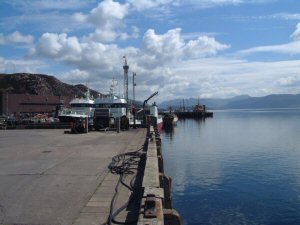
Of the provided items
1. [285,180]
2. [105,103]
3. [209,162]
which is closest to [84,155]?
[285,180]

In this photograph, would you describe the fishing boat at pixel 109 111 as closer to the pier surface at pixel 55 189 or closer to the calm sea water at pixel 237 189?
the calm sea water at pixel 237 189

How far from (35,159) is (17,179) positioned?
4505 mm

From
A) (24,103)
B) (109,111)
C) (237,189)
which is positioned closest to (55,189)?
(237,189)

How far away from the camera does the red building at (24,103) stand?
313ft

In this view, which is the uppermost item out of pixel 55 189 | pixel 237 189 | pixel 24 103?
pixel 24 103

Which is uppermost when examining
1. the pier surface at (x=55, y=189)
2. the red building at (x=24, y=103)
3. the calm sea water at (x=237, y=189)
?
the red building at (x=24, y=103)

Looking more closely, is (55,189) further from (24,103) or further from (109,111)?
(24,103)

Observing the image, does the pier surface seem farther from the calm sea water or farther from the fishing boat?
the fishing boat

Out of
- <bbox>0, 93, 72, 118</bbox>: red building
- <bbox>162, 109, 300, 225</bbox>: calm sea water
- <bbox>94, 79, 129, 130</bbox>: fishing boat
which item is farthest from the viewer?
<bbox>0, 93, 72, 118</bbox>: red building

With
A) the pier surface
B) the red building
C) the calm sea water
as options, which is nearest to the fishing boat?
the calm sea water

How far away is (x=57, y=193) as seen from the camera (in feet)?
31.1

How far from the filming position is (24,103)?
346ft

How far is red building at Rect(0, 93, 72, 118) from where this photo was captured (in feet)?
313

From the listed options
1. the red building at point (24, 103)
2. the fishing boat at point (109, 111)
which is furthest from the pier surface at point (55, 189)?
the red building at point (24, 103)
